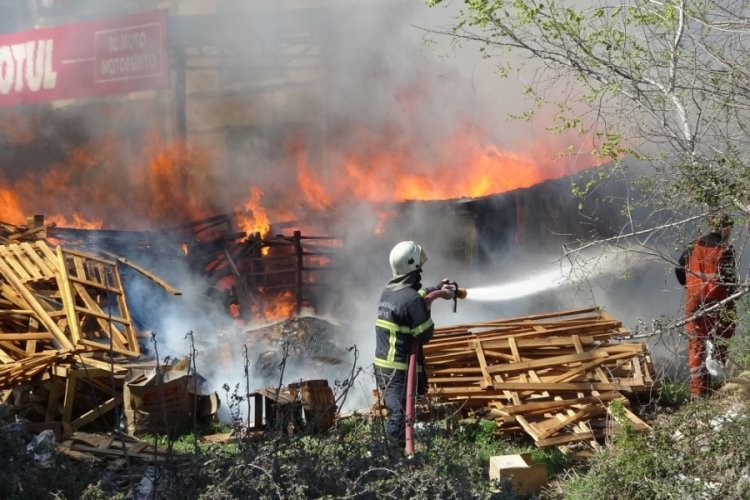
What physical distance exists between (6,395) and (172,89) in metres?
14.8

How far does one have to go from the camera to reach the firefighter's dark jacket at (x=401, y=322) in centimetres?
578

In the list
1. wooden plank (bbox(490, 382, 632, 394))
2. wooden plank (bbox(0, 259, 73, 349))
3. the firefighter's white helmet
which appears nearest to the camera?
the firefighter's white helmet

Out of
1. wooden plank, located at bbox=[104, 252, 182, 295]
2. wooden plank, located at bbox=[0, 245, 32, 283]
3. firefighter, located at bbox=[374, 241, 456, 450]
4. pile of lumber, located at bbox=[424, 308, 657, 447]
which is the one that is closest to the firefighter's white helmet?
firefighter, located at bbox=[374, 241, 456, 450]

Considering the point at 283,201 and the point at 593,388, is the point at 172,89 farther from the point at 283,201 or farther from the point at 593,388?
the point at 593,388

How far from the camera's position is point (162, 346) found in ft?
32.9

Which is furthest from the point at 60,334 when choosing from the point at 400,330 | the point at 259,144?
the point at 259,144

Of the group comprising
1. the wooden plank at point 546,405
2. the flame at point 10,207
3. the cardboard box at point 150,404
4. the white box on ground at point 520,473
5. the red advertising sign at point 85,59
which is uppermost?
the red advertising sign at point 85,59

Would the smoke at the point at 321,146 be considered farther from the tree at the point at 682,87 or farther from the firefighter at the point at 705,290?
the tree at the point at 682,87

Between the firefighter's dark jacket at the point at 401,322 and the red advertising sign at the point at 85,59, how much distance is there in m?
15.3

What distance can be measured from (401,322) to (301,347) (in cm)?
552

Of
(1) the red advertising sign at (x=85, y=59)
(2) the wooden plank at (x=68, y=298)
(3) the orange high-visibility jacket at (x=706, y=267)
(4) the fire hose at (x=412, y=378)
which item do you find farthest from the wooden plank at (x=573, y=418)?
(1) the red advertising sign at (x=85, y=59)

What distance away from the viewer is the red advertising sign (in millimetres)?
19812

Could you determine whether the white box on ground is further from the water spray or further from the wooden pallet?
the water spray

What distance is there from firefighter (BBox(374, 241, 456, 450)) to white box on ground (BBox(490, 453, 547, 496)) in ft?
2.29
